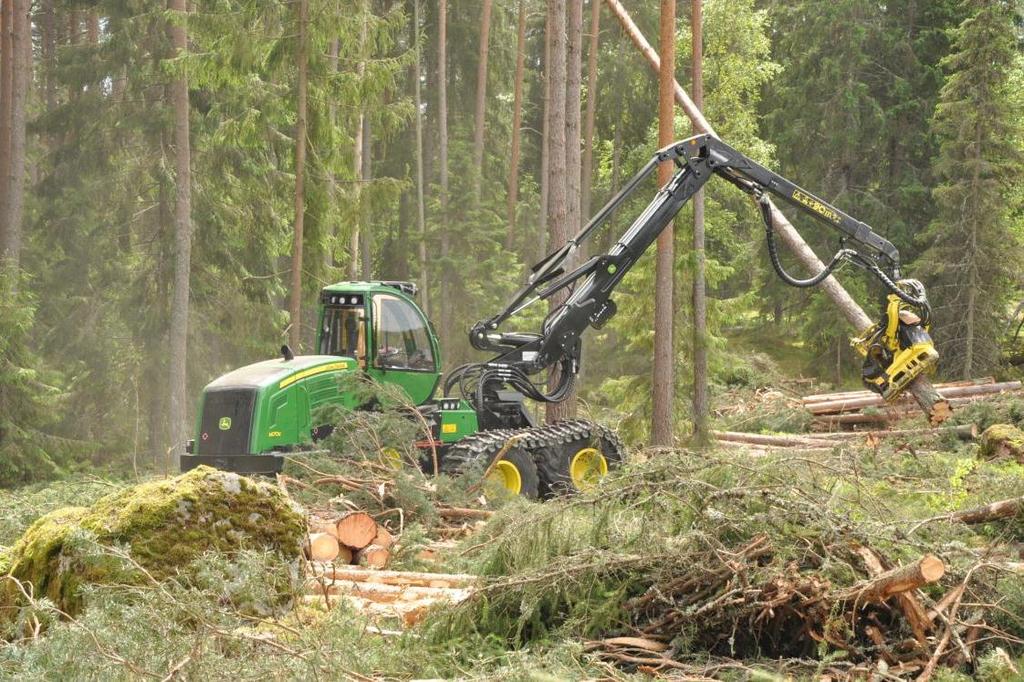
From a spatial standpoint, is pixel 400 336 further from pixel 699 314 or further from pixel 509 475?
pixel 699 314

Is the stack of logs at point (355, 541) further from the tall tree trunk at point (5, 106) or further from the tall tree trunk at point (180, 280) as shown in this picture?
the tall tree trunk at point (5, 106)

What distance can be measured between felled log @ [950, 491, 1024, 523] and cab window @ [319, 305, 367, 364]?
772 centimetres

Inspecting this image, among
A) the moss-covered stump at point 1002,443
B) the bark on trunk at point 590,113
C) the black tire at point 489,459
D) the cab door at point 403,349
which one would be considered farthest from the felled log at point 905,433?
the bark on trunk at point 590,113

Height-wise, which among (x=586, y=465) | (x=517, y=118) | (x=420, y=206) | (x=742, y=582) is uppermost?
(x=517, y=118)

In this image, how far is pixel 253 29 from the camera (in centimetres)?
1834

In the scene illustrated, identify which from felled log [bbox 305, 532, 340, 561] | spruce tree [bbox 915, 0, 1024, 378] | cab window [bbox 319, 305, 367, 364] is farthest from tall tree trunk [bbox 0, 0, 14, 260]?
spruce tree [bbox 915, 0, 1024, 378]

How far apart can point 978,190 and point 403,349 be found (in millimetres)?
15056

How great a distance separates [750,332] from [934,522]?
25833 mm

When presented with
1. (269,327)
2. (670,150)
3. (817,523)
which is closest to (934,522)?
(817,523)

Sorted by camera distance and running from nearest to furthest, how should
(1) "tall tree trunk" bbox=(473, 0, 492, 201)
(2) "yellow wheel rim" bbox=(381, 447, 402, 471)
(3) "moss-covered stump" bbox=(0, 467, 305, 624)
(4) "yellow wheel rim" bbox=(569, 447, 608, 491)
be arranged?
(3) "moss-covered stump" bbox=(0, 467, 305, 624)
(2) "yellow wheel rim" bbox=(381, 447, 402, 471)
(4) "yellow wheel rim" bbox=(569, 447, 608, 491)
(1) "tall tree trunk" bbox=(473, 0, 492, 201)

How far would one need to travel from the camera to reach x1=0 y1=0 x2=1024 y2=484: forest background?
1925 centimetres

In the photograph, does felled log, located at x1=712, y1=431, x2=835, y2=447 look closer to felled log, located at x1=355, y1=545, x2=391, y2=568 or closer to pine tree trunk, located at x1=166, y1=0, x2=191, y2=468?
pine tree trunk, located at x1=166, y1=0, x2=191, y2=468

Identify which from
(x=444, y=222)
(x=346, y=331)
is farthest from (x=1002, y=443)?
(x=444, y=222)

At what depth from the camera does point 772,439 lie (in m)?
20.6
